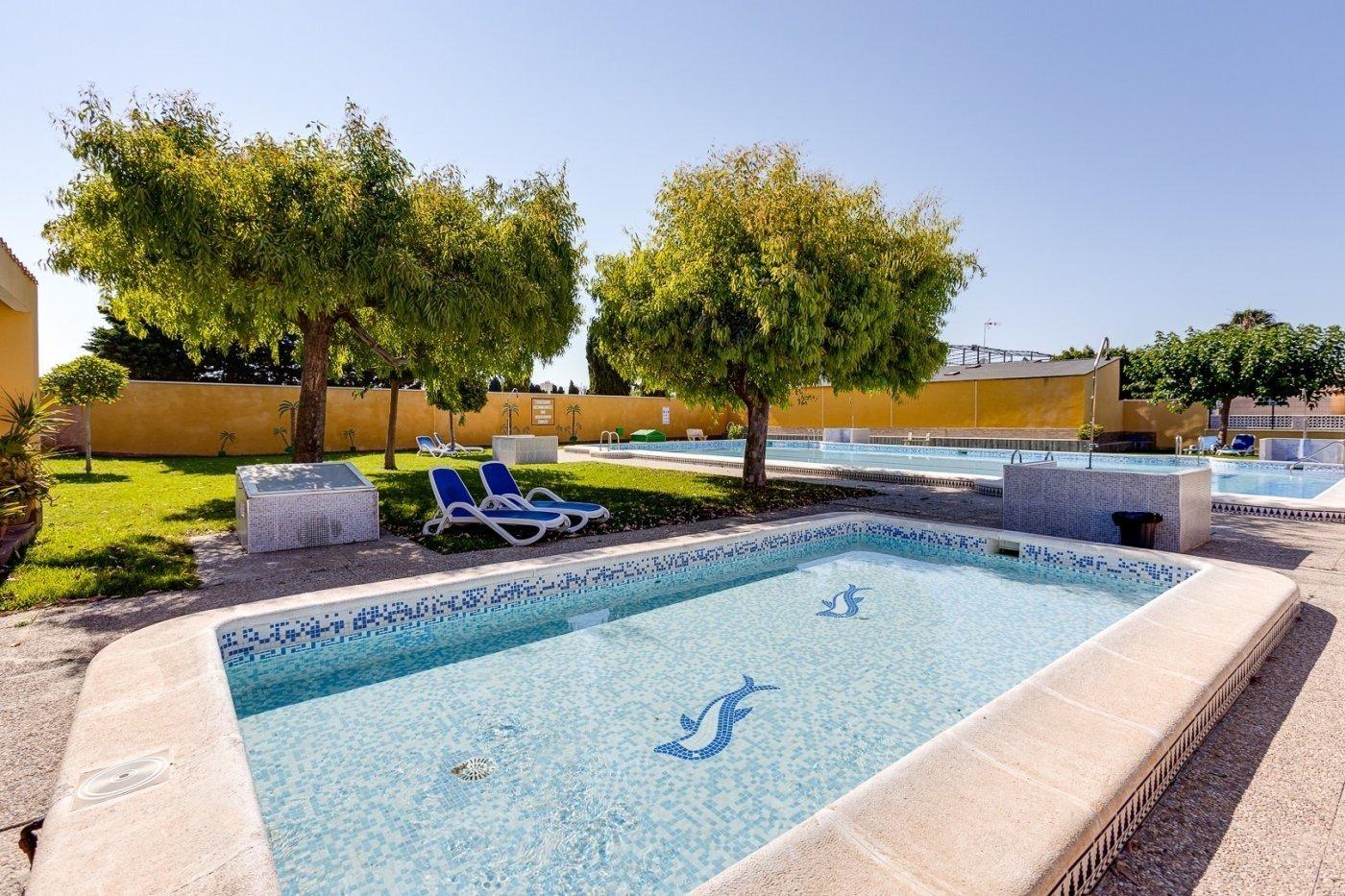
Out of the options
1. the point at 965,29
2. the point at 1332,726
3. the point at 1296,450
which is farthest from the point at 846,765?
the point at 1296,450

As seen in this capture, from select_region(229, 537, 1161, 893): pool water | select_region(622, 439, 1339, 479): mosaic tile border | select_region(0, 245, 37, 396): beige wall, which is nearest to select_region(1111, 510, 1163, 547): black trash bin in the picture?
select_region(229, 537, 1161, 893): pool water

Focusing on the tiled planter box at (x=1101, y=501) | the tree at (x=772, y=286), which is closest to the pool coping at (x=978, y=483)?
the tree at (x=772, y=286)

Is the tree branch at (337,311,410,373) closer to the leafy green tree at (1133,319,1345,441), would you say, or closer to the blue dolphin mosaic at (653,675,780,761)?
the blue dolphin mosaic at (653,675,780,761)

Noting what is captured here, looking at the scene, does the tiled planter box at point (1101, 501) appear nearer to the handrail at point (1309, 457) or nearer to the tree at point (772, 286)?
the tree at point (772, 286)

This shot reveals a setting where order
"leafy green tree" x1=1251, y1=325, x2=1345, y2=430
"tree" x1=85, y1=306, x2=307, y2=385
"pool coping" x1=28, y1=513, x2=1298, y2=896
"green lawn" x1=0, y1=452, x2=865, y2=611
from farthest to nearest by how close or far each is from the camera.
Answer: "tree" x1=85, y1=306, x2=307, y2=385
"leafy green tree" x1=1251, y1=325, x2=1345, y2=430
"green lawn" x1=0, y1=452, x2=865, y2=611
"pool coping" x1=28, y1=513, x2=1298, y2=896

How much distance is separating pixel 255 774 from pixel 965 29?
45.3 ft

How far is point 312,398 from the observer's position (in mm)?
9664

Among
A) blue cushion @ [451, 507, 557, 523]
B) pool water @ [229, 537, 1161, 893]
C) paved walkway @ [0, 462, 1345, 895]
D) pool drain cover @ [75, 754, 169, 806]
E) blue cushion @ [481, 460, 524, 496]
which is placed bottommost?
pool water @ [229, 537, 1161, 893]

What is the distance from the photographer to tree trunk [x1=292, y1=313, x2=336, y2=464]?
9.64m

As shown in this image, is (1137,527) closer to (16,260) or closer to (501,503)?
(501,503)

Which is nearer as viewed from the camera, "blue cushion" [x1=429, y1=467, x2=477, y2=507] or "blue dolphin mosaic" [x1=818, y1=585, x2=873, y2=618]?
"blue dolphin mosaic" [x1=818, y1=585, x2=873, y2=618]

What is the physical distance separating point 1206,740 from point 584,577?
4589 mm

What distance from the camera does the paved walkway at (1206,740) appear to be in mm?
2223

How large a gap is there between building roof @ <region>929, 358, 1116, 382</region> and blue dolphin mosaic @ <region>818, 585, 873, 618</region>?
1998cm
